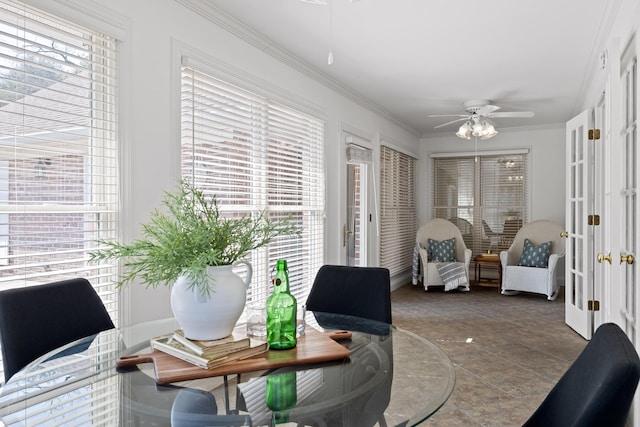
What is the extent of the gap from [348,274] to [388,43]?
2.17m

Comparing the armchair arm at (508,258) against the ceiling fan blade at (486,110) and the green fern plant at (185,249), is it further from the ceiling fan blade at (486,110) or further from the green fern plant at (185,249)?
the green fern plant at (185,249)

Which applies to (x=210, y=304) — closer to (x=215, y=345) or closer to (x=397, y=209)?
(x=215, y=345)

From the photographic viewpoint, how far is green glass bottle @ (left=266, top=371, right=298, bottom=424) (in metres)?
1.08

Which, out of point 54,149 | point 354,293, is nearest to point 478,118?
point 354,293

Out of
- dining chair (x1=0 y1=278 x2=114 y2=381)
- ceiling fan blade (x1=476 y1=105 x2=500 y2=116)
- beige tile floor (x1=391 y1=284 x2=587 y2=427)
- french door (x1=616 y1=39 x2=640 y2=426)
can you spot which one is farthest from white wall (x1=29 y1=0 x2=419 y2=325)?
ceiling fan blade (x1=476 y1=105 x2=500 y2=116)

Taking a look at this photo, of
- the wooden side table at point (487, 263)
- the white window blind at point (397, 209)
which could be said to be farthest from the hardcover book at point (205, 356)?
the wooden side table at point (487, 263)

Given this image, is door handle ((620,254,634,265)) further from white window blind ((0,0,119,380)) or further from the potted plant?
white window blind ((0,0,119,380))

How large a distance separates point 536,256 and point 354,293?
4.97 meters

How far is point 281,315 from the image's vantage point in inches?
57.1

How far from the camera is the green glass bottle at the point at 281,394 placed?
3.54 feet

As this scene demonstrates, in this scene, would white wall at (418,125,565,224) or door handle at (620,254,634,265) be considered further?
white wall at (418,125,565,224)

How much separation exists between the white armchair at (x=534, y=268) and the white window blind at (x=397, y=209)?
154 cm

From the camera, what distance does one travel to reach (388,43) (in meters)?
3.64

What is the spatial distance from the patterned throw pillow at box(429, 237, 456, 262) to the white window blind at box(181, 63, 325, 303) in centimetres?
298
